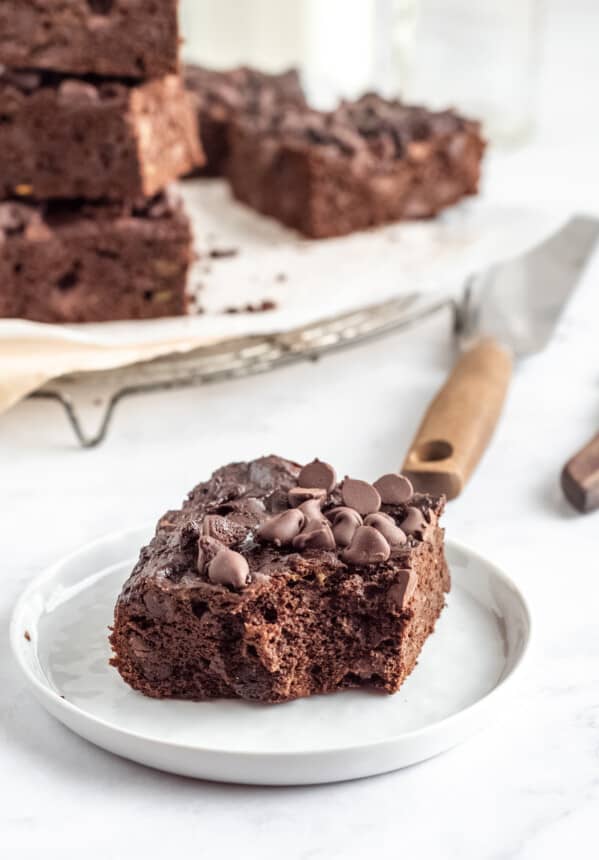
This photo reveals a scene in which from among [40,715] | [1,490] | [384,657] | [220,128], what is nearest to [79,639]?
[40,715]

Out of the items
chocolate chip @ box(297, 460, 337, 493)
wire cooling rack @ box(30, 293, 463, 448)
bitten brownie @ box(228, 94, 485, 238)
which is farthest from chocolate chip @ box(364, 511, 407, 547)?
bitten brownie @ box(228, 94, 485, 238)

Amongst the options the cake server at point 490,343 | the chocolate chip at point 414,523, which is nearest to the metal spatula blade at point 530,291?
the cake server at point 490,343

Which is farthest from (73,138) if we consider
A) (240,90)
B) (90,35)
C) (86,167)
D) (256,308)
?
(240,90)

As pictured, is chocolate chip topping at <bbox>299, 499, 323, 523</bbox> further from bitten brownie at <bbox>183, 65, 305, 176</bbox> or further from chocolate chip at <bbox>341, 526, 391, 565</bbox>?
bitten brownie at <bbox>183, 65, 305, 176</bbox>

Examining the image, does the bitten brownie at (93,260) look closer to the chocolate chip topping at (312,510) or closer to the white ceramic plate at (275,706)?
the white ceramic plate at (275,706)

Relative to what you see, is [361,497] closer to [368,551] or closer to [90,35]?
[368,551]
